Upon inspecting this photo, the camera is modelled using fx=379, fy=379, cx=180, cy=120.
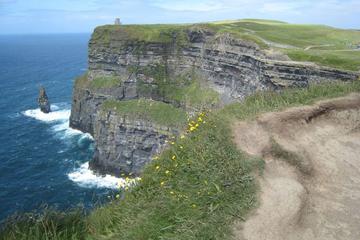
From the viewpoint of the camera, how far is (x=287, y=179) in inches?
473

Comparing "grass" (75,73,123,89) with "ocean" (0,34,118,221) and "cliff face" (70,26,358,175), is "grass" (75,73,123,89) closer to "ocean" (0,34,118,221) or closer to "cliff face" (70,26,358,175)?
"cliff face" (70,26,358,175)

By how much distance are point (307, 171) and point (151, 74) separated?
3201 inches

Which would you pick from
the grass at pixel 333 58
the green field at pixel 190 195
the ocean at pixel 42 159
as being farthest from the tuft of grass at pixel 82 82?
the green field at pixel 190 195

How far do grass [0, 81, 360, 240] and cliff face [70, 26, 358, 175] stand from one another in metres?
45.3

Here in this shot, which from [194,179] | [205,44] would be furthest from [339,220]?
[205,44]

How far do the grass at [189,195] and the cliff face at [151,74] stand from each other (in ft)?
149

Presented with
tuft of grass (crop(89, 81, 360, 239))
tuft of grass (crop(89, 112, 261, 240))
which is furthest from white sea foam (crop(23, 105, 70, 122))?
tuft of grass (crop(89, 112, 261, 240))

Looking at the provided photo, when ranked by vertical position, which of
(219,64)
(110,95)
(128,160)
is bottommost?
(128,160)

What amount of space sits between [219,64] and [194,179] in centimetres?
7116

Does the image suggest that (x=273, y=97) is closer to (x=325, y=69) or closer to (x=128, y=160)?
(x=325, y=69)

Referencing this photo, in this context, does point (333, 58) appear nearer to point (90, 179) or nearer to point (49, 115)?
point (90, 179)

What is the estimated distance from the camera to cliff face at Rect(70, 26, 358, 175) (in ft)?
214

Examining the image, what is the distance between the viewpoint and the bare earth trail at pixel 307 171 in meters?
9.90

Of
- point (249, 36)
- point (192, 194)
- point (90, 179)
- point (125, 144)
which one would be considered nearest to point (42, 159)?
point (90, 179)
